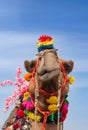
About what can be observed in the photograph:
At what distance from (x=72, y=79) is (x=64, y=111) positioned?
0.44 meters

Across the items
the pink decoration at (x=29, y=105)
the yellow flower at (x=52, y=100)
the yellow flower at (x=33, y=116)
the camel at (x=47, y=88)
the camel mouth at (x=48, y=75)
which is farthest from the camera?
the pink decoration at (x=29, y=105)

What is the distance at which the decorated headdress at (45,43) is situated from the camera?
5.55m

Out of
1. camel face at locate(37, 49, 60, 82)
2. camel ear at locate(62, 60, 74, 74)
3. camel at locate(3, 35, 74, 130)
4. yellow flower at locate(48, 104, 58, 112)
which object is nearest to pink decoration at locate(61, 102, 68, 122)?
camel at locate(3, 35, 74, 130)

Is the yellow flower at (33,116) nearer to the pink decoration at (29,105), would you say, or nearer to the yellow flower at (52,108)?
the pink decoration at (29,105)

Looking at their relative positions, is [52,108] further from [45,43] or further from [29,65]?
[45,43]

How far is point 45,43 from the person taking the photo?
5574mm

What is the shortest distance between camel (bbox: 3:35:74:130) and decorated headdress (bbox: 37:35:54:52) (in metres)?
0.07

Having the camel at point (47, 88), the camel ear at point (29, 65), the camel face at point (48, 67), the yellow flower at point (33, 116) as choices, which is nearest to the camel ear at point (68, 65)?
the camel at point (47, 88)

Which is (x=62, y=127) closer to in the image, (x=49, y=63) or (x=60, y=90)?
(x=60, y=90)

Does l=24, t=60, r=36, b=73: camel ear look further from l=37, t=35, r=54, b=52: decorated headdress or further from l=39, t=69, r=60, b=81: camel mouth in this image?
l=39, t=69, r=60, b=81: camel mouth

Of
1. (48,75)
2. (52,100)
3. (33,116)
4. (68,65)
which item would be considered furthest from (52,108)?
(68,65)

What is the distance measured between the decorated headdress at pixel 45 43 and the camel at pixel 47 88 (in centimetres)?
7

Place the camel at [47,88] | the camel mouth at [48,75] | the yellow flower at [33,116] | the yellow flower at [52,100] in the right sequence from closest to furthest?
1. the camel mouth at [48,75]
2. the camel at [47,88]
3. the yellow flower at [52,100]
4. the yellow flower at [33,116]

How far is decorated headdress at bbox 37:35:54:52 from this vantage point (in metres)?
5.55
